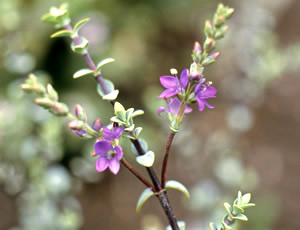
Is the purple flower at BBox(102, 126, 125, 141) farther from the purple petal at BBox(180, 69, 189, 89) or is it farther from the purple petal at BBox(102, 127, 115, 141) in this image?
the purple petal at BBox(180, 69, 189, 89)

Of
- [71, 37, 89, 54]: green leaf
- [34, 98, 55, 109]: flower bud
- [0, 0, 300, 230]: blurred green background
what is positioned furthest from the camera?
[0, 0, 300, 230]: blurred green background

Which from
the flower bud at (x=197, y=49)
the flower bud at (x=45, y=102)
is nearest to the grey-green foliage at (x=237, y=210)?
the flower bud at (x=197, y=49)

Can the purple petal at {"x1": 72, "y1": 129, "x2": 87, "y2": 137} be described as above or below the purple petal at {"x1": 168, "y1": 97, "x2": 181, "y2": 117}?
above

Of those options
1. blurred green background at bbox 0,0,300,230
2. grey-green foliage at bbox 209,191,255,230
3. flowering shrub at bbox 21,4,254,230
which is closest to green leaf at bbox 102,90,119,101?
flowering shrub at bbox 21,4,254,230

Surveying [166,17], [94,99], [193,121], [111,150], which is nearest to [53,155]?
[111,150]

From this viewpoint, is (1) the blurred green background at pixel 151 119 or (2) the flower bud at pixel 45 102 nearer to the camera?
(2) the flower bud at pixel 45 102

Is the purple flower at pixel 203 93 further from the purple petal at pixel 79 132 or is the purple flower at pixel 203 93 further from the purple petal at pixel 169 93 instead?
the purple petal at pixel 79 132

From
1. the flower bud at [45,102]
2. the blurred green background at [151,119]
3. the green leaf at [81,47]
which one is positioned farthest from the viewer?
the blurred green background at [151,119]
